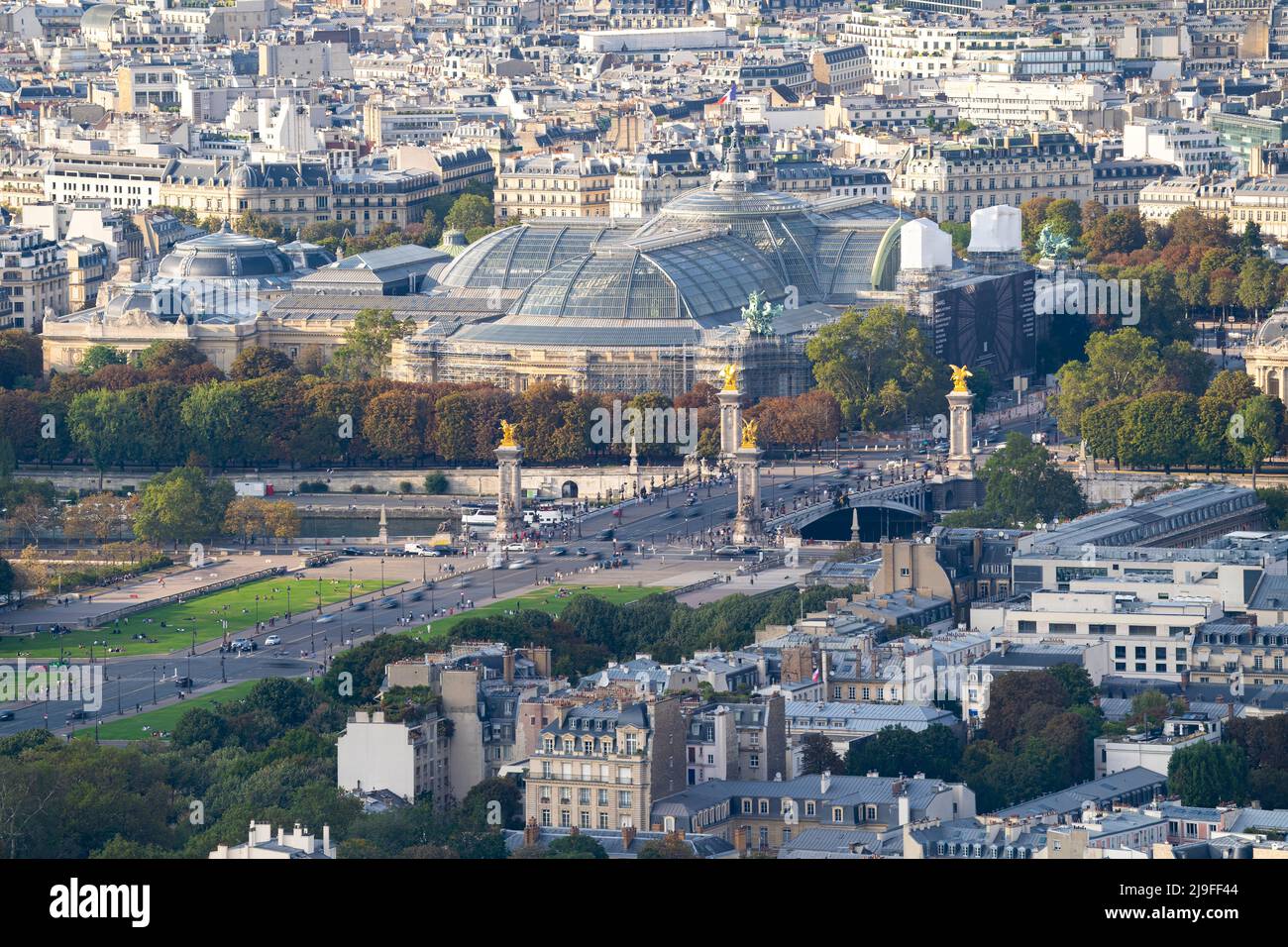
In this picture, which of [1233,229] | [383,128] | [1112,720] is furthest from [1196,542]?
[383,128]

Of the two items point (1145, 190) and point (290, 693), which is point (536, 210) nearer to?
point (1145, 190)

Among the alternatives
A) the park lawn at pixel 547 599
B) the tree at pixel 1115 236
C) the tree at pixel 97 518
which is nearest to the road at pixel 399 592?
the park lawn at pixel 547 599

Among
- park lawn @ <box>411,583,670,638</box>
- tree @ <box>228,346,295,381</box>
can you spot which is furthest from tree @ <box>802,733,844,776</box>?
tree @ <box>228,346,295,381</box>

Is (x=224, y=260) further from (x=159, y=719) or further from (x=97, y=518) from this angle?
(x=159, y=719)

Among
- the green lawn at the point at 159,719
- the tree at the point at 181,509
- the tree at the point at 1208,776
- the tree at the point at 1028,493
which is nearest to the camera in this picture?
the tree at the point at 1208,776

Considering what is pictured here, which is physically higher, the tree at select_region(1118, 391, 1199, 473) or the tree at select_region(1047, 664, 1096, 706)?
the tree at select_region(1047, 664, 1096, 706)

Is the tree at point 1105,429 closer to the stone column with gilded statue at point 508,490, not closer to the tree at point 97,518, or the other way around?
the stone column with gilded statue at point 508,490

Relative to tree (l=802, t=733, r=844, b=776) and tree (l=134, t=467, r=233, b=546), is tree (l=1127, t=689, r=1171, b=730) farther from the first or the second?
tree (l=134, t=467, r=233, b=546)
